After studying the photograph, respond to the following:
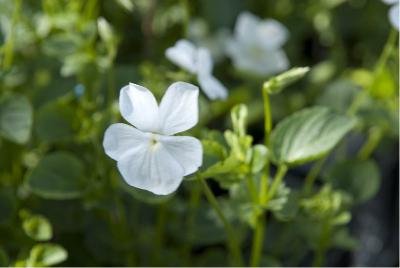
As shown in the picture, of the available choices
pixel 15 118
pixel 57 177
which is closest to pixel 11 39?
pixel 15 118

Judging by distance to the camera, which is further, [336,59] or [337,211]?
[336,59]

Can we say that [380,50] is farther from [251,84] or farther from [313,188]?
[313,188]

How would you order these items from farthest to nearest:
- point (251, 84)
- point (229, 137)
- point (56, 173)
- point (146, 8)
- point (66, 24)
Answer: point (146, 8) → point (251, 84) → point (66, 24) → point (56, 173) → point (229, 137)

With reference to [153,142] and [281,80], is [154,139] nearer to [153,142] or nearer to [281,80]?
[153,142]

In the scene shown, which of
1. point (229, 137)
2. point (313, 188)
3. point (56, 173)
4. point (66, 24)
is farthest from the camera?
point (313, 188)

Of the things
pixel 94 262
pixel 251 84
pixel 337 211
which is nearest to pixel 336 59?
pixel 251 84
